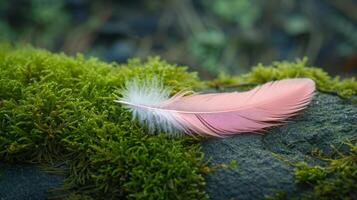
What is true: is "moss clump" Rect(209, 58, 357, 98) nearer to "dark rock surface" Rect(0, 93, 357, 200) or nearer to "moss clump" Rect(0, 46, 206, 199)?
"dark rock surface" Rect(0, 93, 357, 200)

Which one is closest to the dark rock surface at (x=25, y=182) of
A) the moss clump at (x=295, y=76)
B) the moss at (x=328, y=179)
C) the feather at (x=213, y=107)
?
the feather at (x=213, y=107)

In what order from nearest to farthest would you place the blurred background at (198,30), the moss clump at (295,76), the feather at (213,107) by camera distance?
the feather at (213,107) → the moss clump at (295,76) → the blurred background at (198,30)

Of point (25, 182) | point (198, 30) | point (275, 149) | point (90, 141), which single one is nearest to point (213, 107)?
point (275, 149)

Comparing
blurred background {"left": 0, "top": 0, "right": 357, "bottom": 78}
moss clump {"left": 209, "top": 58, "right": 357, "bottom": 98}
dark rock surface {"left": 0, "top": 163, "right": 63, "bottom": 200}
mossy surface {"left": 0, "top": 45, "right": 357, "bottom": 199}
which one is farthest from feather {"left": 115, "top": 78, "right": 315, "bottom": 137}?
blurred background {"left": 0, "top": 0, "right": 357, "bottom": 78}

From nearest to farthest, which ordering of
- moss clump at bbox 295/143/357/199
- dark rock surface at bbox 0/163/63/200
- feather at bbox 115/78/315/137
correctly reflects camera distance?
1. moss clump at bbox 295/143/357/199
2. dark rock surface at bbox 0/163/63/200
3. feather at bbox 115/78/315/137

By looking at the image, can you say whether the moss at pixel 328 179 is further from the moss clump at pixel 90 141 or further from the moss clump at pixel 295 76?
the moss clump at pixel 295 76

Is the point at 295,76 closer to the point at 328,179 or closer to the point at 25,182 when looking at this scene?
the point at 328,179
